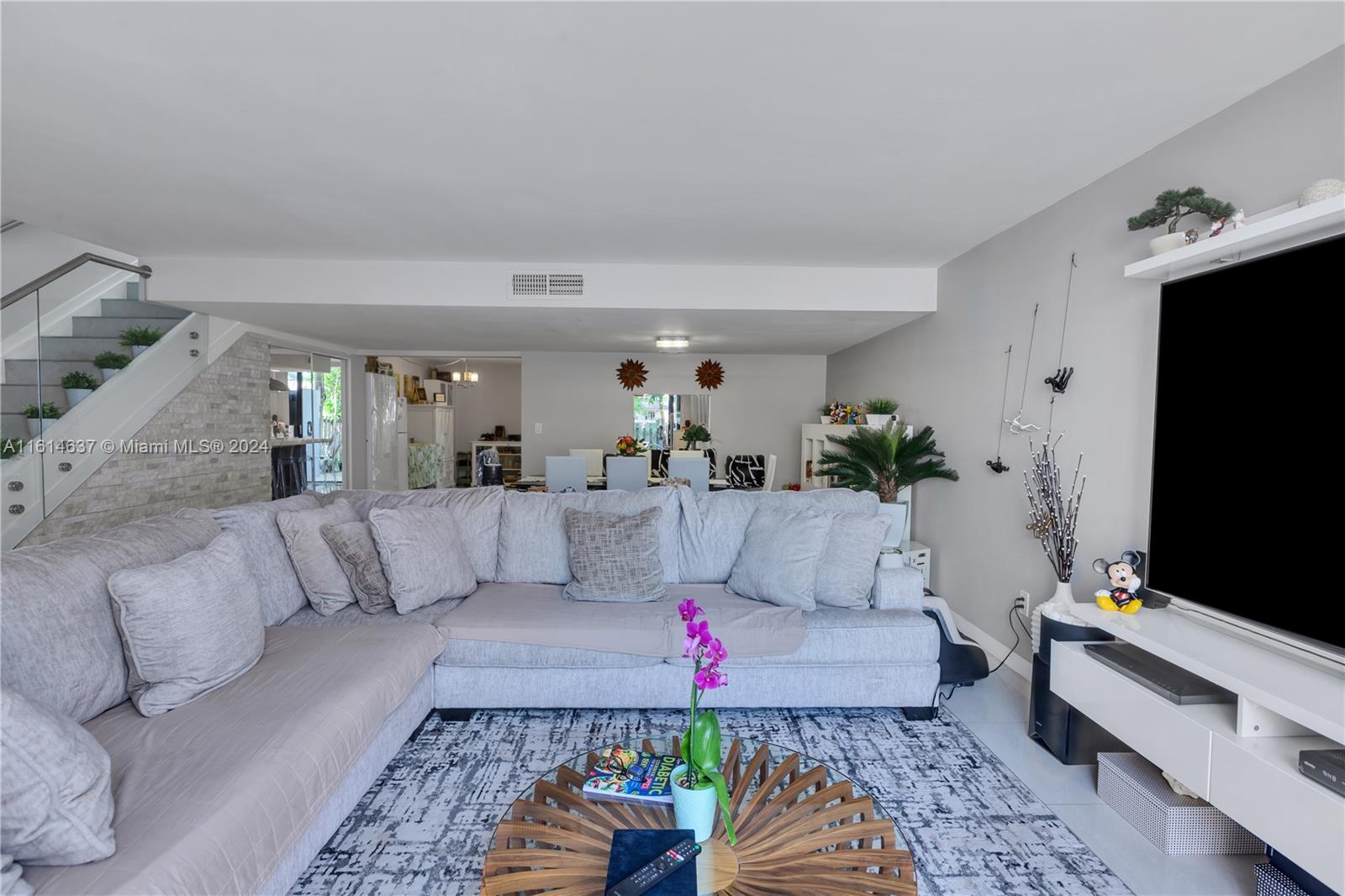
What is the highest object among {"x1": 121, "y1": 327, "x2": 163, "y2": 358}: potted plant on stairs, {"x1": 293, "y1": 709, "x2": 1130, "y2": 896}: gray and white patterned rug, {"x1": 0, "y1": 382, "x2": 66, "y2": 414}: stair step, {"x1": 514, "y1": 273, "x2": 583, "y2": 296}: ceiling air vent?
{"x1": 514, "y1": 273, "x2": 583, "y2": 296}: ceiling air vent

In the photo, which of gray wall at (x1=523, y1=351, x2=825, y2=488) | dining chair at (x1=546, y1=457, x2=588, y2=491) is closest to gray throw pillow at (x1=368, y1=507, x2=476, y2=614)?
dining chair at (x1=546, y1=457, x2=588, y2=491)

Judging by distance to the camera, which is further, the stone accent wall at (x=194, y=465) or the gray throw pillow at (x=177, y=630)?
the stone accent wall at (x=194, y=465)

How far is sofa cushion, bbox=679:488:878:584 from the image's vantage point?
3377 mm

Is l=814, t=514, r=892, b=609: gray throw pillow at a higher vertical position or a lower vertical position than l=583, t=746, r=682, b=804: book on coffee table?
higher

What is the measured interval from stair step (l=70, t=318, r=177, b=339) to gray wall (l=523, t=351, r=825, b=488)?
384 centimetres

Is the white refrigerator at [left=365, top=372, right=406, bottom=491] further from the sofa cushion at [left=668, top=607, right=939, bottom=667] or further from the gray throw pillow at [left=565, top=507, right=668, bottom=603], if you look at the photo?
the sofa cushion at [left=668, top=607, right=939, bottom=667]

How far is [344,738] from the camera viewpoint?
1.82m

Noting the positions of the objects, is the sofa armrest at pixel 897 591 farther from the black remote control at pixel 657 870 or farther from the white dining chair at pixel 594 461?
the white dining chair at pixel 594 461

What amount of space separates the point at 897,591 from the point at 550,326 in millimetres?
3709

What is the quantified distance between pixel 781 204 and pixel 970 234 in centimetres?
126

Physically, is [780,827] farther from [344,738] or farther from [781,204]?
[781,204]

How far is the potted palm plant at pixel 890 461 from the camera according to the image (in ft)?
13.9

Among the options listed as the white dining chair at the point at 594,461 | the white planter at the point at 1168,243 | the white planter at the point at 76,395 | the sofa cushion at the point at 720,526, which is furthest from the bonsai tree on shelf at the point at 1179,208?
the white planter at the point at 76,395

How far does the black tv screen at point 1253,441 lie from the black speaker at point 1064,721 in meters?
0.36
